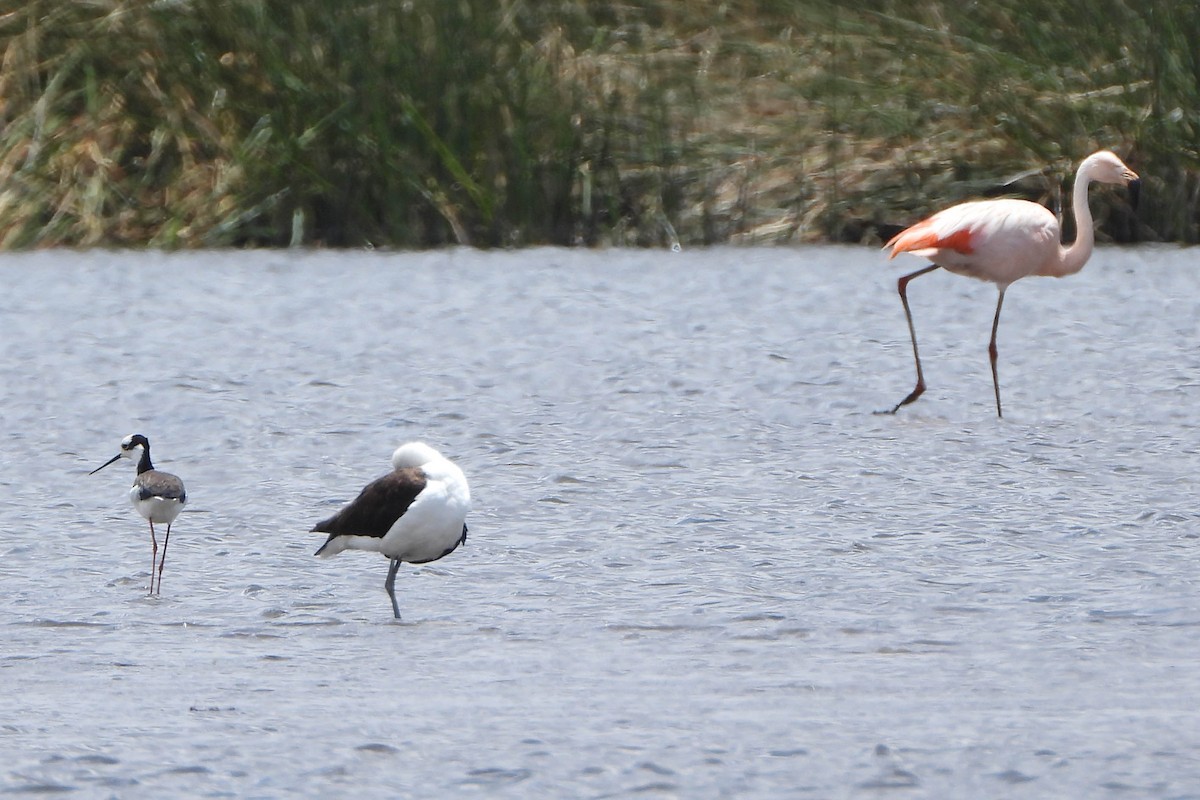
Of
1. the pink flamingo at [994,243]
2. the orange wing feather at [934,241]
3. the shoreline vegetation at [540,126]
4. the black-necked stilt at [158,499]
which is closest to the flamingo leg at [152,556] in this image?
the black-necked stilt at [158,499]

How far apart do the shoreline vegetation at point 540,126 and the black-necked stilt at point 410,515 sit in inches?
324

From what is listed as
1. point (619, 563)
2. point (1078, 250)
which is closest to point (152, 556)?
point (619, 563)

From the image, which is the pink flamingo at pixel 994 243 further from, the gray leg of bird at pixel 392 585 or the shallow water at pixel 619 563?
the gray leg of bird at pixel 392 585

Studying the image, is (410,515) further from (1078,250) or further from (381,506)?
(1078,250)

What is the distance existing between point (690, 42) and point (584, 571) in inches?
381

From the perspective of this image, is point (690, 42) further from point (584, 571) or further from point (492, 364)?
point (584, 571)

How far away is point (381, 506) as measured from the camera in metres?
4.98

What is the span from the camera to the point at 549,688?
4.17 m

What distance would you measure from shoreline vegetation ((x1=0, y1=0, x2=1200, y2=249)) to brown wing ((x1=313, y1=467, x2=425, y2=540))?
324 inches

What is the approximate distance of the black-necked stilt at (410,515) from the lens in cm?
491

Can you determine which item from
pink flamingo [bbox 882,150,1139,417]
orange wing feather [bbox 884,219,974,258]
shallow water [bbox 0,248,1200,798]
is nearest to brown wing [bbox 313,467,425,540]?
shallow water [bbox 0,248,1200,798]

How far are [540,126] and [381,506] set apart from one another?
339 inches

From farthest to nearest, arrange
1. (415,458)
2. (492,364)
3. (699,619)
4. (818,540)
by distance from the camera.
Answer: (492,364), (818,540), (415,458), (699,619)

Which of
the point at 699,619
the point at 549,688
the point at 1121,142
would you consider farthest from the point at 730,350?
the point at 549,688
